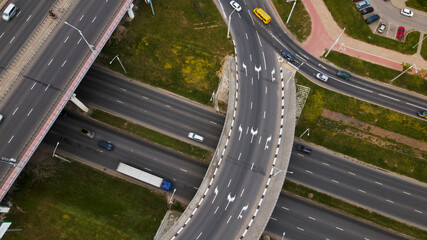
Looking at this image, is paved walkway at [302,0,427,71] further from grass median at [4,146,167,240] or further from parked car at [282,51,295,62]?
grass median at [4,146,167,240]

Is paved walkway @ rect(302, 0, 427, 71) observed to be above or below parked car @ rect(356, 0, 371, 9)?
below

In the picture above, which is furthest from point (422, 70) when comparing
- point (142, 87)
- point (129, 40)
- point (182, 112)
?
point (129, 40)

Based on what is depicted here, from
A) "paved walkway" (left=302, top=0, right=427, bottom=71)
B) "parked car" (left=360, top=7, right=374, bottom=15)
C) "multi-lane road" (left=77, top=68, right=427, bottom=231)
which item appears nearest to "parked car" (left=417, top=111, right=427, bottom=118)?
"paved walkway" (left=302, top=0, right=427, bottom=71)

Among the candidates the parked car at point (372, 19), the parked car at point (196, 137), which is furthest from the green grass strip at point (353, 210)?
the parked car at point (372, 19)

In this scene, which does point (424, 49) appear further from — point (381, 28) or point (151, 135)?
point (151, 135)

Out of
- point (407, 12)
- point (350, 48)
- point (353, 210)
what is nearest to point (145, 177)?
point (353, 210)

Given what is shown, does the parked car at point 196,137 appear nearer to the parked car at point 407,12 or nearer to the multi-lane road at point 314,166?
the multi-lane road at point 314,166
